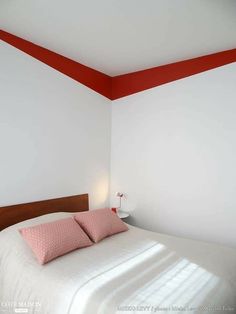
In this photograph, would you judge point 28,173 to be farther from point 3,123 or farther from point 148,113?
point 148,113

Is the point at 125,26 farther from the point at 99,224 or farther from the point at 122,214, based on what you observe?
the point at 122,214

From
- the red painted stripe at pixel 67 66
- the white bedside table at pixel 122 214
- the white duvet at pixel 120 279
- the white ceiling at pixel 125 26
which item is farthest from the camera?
the white bedside table at pixel 122 214

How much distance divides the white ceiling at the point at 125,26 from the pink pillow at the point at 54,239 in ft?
5.58

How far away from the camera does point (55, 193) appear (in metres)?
2.70

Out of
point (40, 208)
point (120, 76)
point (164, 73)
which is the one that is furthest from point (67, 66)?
point (40, 208)

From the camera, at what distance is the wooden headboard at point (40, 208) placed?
Result: 2.23m

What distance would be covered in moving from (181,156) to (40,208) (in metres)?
1.66

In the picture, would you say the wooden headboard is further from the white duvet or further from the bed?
the white duvet

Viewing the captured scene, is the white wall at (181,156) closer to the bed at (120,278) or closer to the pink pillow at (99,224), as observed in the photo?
the bed at (120,278)

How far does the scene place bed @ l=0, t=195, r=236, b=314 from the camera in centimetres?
135

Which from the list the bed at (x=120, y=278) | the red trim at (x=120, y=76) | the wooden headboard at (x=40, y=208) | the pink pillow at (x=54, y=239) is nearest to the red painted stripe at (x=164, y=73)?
the red trim at (x=120, y=76)

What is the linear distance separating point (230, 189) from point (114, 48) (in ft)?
6.19

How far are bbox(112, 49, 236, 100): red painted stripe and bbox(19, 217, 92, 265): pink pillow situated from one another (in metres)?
1.95

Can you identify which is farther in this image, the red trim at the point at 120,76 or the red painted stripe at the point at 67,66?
the red trim at the point at 120,76
